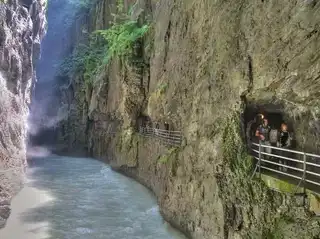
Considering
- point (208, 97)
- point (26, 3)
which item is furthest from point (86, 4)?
point (208, 97)

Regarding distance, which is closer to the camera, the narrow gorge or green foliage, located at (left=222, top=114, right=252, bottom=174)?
the narrow gorge

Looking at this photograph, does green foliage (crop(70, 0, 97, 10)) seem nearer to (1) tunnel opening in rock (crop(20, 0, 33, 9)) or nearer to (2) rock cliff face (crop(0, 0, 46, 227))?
(2) rock cliff face (crop(0, 0, 46, 227))

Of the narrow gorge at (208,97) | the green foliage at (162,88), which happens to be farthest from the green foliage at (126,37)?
the green foliage at (162,88)

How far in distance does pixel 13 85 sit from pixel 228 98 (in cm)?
1941

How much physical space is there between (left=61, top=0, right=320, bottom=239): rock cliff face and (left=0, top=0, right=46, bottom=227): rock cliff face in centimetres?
867

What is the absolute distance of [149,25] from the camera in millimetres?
24047

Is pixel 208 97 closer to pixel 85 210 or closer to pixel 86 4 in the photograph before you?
pixel 85 210

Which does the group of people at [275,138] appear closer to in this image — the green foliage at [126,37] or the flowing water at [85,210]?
the flowing water at [85,210]

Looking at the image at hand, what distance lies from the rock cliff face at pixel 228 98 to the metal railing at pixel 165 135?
61 centimetres

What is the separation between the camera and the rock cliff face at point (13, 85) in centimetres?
2050

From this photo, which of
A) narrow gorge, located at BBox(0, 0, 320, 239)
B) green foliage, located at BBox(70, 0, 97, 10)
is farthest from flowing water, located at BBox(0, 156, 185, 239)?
green foliage, located at BBox(70, 0, 97, 10)

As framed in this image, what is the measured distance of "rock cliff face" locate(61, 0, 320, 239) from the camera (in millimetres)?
8320

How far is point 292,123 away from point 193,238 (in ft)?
17.5

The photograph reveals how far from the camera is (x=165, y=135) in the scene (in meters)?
20.0
